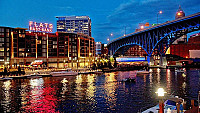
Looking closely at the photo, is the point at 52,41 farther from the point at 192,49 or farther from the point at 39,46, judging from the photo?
the point at 192,49

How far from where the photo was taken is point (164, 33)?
103m

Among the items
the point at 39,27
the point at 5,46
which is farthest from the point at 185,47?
the point at 5,46

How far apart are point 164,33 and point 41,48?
2710 inches

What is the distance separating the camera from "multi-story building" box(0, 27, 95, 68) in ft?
335

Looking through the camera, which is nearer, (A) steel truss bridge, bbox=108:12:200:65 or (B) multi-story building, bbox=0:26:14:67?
(A) steel truss bridge, bbox=108:12:200:65

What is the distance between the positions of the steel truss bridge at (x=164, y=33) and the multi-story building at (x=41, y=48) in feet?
125

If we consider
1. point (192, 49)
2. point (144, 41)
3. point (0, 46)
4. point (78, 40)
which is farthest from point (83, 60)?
point (192, 49)

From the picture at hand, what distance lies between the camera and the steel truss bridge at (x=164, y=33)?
8494 centimetres

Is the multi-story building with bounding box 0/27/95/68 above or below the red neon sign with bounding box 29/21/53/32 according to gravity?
below

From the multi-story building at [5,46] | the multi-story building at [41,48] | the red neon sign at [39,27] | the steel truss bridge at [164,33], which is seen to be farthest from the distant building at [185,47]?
the multi-story building at [5,46]

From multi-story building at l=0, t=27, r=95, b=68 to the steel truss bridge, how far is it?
125ft

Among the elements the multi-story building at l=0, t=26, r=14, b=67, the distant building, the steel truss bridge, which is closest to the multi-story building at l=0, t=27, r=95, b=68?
the multi-story building at l=0, t=26, r=14, b=67

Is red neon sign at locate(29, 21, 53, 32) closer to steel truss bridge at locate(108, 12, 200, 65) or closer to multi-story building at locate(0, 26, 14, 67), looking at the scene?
multi-story building at locate(0, 26, 14, 67)

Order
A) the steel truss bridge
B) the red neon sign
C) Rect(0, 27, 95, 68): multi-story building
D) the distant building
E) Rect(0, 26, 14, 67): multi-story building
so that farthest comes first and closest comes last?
the distant building
the red neon sign
Rect(0, 27, 95, 68): multi-story building
Rect(0, 26, 14, 67): multi-story building
the steel truss bridge
